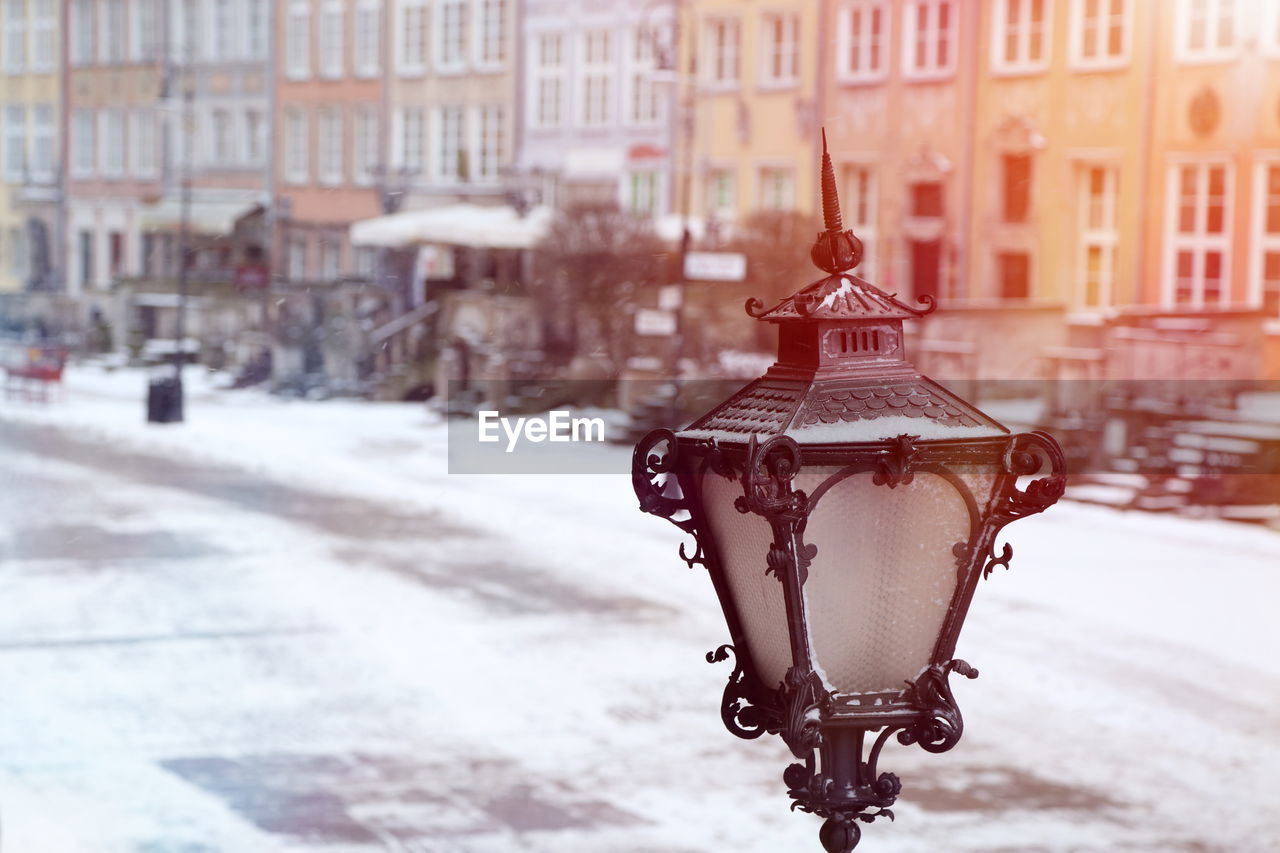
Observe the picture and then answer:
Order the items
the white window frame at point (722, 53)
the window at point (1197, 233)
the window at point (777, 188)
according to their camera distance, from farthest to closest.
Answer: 1. the white window frame at point (722, 53)
2. the window at point (777, 188)
3. the window at point (1197, 233)

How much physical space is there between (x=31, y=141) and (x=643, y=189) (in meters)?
6.37

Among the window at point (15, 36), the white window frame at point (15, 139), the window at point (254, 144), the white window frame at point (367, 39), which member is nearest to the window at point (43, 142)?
the white window frame at point (15, 139)

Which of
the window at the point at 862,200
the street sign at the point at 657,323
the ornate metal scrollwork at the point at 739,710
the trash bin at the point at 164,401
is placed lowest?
the trash bin at the point at 164,401

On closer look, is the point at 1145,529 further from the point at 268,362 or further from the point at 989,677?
the point at 268,362

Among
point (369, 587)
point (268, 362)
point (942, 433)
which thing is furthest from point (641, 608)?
point (942, 433)

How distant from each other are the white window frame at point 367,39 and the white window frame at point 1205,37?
970cm

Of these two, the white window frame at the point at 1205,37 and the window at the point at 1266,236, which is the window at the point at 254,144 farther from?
the window at the point at 1266,236

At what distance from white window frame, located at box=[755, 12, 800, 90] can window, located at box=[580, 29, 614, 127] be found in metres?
2.60

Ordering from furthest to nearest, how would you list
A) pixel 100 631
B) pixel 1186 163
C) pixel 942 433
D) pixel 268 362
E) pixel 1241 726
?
1. pixel 268 362
2. pixel 1186 163
3. pixel 100 631
4. pixel 1241 726
5. pixel 942 433

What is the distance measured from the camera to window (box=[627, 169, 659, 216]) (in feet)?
68.0

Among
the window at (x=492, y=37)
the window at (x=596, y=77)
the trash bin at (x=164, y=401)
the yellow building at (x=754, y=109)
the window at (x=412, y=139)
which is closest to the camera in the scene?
the yellow building at (x=754, y=109)

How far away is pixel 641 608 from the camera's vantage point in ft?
47.3

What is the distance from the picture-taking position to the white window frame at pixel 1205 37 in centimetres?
1645

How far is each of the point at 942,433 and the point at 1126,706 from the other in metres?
9.91
